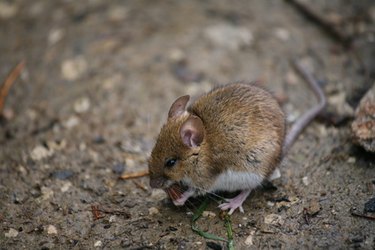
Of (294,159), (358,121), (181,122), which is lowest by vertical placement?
(294,159)

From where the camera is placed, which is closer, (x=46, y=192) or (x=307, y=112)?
(x=46, y=192)

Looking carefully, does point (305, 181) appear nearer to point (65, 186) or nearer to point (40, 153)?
point (65, 186)

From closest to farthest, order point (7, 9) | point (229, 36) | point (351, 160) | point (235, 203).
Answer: point (235, 203), point (351, 160), point (229, 36), point (7, 9)

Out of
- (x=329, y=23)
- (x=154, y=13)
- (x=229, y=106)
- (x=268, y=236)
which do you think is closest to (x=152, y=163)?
(x=229, y=106)

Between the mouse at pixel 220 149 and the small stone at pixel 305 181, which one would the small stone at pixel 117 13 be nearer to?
the mouse at pixel 220 149

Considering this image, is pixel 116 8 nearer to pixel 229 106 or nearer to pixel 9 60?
pixel 9 60

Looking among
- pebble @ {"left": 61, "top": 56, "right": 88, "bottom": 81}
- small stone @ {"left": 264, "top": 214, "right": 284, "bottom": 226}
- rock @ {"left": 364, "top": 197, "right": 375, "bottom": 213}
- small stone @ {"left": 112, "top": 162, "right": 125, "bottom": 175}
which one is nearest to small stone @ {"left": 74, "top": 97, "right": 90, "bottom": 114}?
pebble @ {"left": 61, "top": 56, "right": 88, "bottom": 81}

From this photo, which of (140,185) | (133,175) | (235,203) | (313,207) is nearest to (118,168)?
(133,175)
